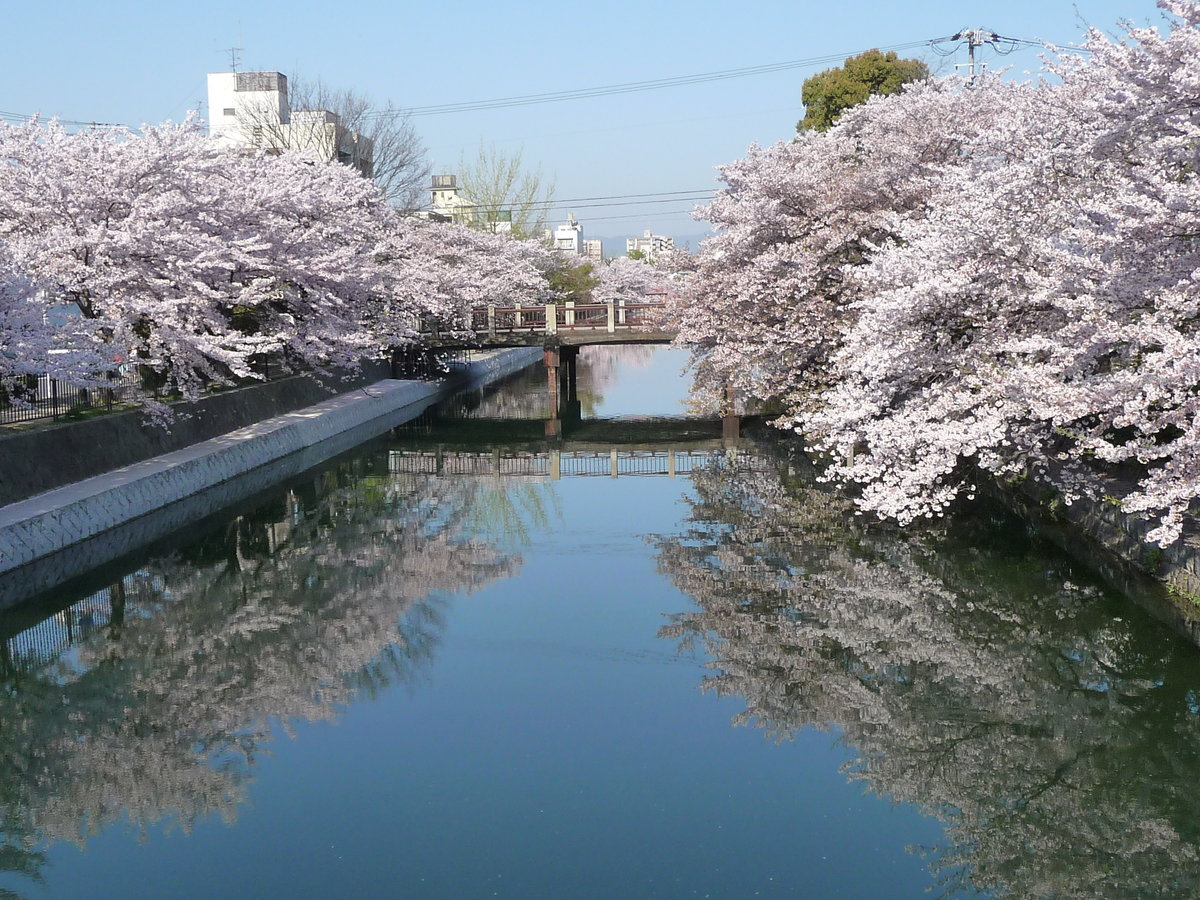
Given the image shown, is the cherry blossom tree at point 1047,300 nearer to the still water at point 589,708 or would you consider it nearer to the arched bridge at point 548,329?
the still water at point 589,708

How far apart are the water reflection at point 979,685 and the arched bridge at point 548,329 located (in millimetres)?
→ 23068

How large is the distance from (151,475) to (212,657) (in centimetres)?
874

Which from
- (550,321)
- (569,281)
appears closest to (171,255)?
(550,321)

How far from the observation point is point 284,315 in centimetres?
2995

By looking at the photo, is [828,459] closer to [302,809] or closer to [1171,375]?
[1171,375]

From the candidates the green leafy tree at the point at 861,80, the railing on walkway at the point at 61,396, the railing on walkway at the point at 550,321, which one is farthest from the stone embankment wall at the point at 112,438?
the green leafy tree at the point at 861,80

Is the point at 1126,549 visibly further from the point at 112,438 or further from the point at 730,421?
the point at 730,421

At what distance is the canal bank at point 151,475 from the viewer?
64.9ft

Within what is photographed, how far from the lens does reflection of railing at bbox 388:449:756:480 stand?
101 feet

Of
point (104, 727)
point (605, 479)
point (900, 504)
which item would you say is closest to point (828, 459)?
point (605, 479)

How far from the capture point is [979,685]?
559 inches

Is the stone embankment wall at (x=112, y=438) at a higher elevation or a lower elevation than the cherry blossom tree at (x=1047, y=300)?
lower

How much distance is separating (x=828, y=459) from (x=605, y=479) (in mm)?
5410

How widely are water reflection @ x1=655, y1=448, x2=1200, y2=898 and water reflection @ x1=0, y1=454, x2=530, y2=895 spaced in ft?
13.8
